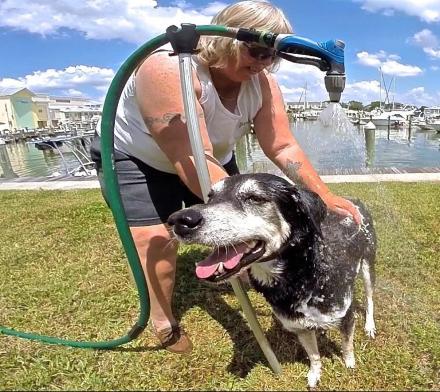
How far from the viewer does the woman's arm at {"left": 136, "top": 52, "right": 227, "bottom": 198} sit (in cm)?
205

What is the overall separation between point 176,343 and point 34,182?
392 inches

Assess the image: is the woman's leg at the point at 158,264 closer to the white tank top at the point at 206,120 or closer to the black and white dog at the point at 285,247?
the white tank top at the point at 206,120

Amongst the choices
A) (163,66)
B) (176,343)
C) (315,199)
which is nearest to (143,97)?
(163,66)

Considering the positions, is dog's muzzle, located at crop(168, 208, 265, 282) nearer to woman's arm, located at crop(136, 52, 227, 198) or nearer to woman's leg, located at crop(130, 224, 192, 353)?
woman's arm, located at crop(136, 52, 227, 198)

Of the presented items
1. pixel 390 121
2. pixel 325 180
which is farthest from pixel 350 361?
pixel 390 121

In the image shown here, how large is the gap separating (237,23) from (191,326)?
230 centimetres

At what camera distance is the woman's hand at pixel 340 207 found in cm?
257

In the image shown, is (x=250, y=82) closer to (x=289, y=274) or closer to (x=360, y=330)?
(x=289, y=274)

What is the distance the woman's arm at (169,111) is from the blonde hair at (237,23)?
21 cm

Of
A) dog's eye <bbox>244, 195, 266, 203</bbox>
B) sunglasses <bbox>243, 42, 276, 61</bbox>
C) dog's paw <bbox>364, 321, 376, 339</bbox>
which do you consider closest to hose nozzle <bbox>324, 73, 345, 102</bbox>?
sunglasses <bbox>243, 42, 276, 61</bbox>

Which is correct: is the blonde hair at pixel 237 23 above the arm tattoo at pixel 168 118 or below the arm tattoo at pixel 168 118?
above

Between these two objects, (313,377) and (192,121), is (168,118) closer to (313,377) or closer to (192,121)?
(192,121)

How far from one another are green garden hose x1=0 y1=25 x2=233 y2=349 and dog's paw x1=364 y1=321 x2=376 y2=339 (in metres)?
1.62

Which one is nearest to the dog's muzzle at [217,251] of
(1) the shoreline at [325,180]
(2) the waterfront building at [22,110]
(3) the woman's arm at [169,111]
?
(3) the woman's arm at [169,111]
